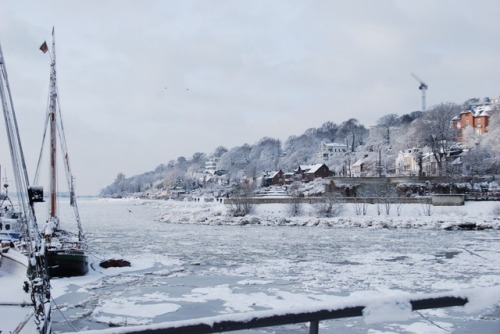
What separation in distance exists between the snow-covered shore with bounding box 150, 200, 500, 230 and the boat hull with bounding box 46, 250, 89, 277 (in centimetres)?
3778

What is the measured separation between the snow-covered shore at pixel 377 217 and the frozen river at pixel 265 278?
51.7 feet

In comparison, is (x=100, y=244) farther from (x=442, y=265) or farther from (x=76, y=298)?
(x=442, y=265)

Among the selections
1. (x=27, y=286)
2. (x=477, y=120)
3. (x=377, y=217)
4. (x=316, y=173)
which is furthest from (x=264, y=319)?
(x=477, y=120)

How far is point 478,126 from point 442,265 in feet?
344

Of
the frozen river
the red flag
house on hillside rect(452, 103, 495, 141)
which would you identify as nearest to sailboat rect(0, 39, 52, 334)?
the frozen river

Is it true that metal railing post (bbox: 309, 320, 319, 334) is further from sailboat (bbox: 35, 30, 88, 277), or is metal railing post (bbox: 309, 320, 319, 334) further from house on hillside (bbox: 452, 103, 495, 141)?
house on hillside (bbox: 452, 103, 495, 141)

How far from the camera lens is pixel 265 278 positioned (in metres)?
21.5

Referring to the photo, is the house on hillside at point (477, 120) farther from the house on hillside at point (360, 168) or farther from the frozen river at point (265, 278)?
the frozen river at point (265, 278)

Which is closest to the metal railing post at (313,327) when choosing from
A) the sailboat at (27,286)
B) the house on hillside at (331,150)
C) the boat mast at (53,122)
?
the sailboat at (27,286)

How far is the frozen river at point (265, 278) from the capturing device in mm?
14727

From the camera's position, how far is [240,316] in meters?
2.72

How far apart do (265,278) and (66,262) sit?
9.66 meters

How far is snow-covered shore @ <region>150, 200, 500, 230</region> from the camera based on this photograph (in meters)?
54.0

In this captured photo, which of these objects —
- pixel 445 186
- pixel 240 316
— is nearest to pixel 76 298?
pixel 240 316
